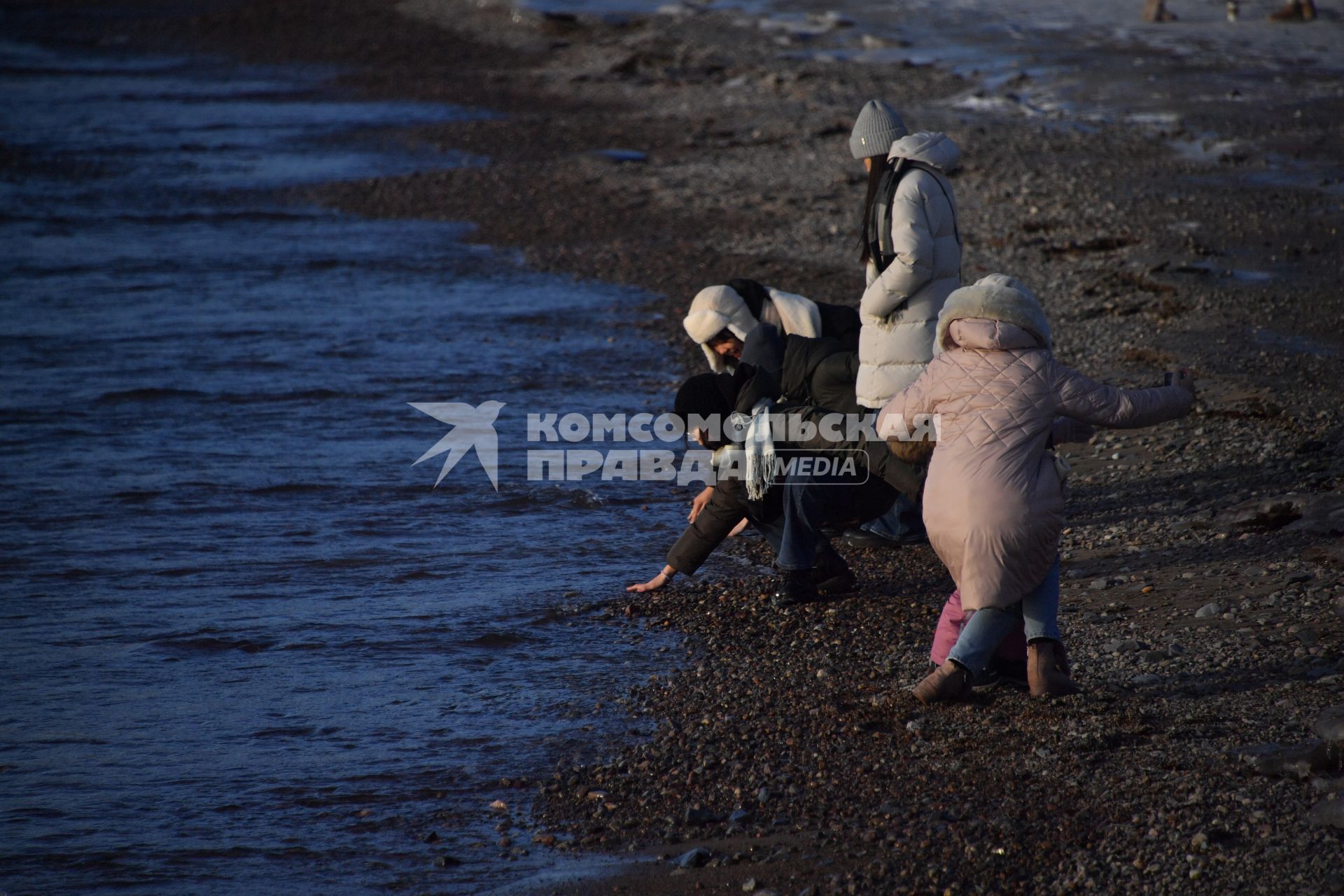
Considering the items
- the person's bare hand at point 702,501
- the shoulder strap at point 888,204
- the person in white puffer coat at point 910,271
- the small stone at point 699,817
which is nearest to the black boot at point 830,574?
the person's bare hand at point 702,501

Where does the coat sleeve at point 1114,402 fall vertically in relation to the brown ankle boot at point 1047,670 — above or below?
above

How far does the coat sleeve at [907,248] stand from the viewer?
613cm

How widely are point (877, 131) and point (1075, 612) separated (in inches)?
87.9

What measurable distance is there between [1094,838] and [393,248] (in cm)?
1179

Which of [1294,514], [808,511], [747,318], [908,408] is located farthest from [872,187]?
[1294,514]

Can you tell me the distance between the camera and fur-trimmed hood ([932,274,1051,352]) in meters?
4.53

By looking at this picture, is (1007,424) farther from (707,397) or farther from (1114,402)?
(707,397)

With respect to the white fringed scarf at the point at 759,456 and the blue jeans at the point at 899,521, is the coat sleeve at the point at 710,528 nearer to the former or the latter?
the white fringed scarf at the point at 759,456

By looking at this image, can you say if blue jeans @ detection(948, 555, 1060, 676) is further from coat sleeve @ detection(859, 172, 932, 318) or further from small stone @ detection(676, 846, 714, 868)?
coat sleeve @ detection(859, 172, 932, 318)

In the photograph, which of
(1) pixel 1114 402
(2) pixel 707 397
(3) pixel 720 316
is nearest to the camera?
(1) pixel 1114 402

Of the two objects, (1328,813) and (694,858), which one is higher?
(1328,813)

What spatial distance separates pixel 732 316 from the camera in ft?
21.7

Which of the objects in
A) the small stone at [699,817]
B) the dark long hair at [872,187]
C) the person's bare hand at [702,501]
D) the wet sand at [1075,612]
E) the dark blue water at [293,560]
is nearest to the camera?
the wet sand at [1075,612]

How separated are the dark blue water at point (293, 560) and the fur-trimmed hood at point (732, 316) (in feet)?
3.67
